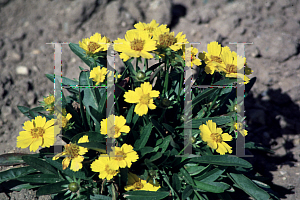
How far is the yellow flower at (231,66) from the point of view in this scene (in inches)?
56.3

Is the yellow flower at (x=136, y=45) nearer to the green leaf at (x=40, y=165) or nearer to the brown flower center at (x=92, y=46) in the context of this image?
the brown flower center at (x=92, y=46)

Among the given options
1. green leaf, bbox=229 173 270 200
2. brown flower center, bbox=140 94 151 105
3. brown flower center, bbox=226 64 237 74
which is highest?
brown flower center, bbox=226 64 237 74

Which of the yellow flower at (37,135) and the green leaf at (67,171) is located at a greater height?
the yellow flower at (37,135)

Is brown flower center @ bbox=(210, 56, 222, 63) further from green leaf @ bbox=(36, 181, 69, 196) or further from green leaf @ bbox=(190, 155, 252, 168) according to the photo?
green leaf @ bbox=(36, 181, 69, 196)

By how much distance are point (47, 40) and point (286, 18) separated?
259 cm

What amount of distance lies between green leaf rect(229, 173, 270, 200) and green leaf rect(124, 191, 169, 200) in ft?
1.60

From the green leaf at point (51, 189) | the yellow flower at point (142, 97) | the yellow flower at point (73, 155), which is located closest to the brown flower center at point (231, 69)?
the yellow flower at point (142, 97)

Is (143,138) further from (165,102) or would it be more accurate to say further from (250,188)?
(250,188)

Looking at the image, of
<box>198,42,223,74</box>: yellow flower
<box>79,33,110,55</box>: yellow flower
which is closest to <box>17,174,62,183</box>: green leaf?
<box>79,33,110,55</box>: yellow flower

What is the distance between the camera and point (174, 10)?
306cm

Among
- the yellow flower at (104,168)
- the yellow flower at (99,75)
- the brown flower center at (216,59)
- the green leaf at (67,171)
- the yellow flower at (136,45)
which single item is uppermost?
the yellow flower at (136,45)

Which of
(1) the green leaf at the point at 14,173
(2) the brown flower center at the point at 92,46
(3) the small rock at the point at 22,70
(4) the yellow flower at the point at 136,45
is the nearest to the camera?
(4) the yellow flower at the point at 136,45

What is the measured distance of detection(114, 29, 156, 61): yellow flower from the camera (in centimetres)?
130

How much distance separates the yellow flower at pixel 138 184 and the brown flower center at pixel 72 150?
366mm
